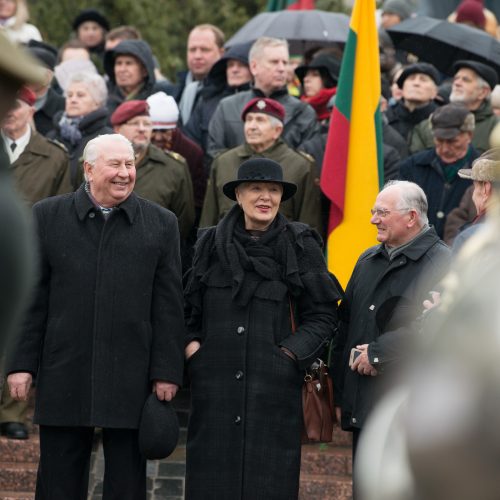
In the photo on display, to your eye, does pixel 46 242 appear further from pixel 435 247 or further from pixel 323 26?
pixel 323 26

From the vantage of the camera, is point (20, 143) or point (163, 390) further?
point (20, 143)

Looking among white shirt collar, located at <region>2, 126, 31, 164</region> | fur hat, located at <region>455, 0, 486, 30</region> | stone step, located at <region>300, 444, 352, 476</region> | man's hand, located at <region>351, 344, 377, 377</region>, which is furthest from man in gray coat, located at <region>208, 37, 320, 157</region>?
fur hat, located at <region>455, 0, 486, 30</region>

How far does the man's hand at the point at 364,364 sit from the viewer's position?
280 inches

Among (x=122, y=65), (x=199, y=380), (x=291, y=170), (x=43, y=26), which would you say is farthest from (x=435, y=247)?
(x=43, y=26)

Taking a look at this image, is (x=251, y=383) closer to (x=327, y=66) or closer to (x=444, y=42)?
(x=327, y=66)

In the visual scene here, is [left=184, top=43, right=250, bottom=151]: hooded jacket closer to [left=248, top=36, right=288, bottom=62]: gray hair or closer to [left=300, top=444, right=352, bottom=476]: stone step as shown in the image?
[left=248, top=36, right=288, bottom=62]: gray hair

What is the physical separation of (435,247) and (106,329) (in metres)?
1.78

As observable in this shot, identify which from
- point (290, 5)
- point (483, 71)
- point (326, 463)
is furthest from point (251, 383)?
point (290, 5)

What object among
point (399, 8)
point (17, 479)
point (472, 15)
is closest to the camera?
point (17, 479)

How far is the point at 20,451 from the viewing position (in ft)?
28.7

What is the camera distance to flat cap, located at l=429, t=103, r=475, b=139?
9406mm

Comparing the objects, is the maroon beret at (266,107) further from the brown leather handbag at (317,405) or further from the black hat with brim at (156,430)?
the black hat with brim at (156,430)

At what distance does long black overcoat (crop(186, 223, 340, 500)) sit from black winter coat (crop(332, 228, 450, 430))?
163mm

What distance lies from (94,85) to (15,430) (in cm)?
284
